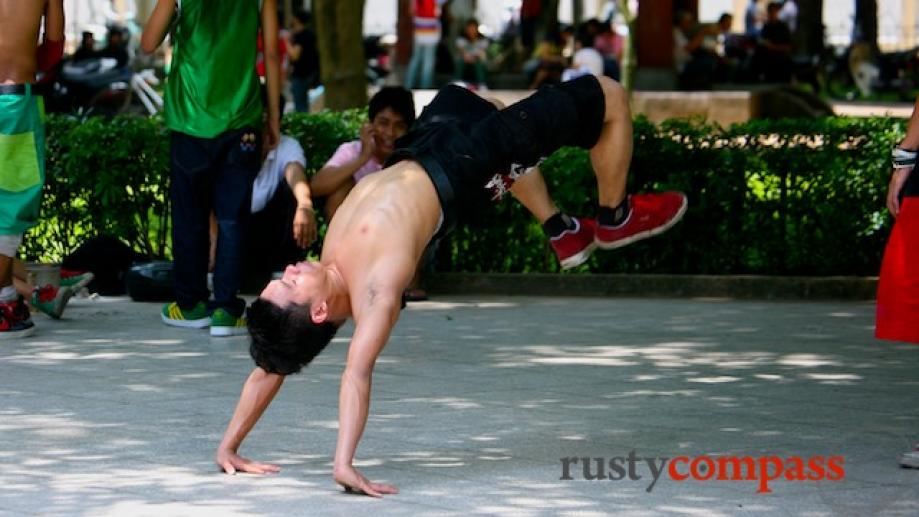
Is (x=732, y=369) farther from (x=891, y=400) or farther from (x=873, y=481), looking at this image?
(x=873, y=481)

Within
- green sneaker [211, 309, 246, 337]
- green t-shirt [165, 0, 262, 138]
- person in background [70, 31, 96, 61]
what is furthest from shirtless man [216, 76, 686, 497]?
person in background [70, 31, 96, 61]

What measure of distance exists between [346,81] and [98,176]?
411cm

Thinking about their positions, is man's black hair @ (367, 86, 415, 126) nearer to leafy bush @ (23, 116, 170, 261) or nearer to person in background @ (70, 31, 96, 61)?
leafy bush @ (23, 116, 170, 261)

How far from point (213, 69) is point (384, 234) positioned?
12.4ft

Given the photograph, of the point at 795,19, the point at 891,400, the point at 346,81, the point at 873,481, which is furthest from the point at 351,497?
the point at 795,19

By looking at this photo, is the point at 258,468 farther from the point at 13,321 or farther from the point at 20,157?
the point at 20,157

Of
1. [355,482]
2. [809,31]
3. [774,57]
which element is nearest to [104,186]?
[355,482]

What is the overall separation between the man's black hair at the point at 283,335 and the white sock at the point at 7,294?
11.8 feet

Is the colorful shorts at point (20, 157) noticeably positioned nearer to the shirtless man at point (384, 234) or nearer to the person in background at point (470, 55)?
the shirtless man at point (384, 234)

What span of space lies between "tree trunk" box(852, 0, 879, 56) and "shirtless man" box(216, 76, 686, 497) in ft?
79.8

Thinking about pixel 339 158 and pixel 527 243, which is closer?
pixel 339 158

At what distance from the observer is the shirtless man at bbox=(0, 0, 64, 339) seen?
9625 mm

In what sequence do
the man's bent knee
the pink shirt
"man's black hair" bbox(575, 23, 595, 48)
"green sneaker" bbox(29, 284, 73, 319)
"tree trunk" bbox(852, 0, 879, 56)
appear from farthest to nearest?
"tree trunk" bbox(852, 0, 879, 56) → "man's black hair" bbox(575, 23, 595, 48) → the pink shirt → "green sneaker" bbox(29, 284, 73, 319) → the man's bent knee

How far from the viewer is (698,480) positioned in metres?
6.50
